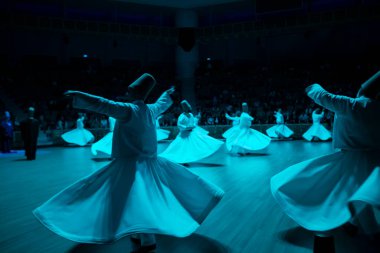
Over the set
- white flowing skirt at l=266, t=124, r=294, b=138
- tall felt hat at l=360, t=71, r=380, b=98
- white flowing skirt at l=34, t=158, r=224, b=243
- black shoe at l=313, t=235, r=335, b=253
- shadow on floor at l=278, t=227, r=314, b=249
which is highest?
tall felt hat at l=360, t=71, r=380, b=98

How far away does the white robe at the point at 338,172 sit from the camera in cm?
302

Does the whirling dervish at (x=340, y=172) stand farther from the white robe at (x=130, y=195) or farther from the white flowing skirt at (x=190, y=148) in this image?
the white flowing skirt at (x=190, y=148)

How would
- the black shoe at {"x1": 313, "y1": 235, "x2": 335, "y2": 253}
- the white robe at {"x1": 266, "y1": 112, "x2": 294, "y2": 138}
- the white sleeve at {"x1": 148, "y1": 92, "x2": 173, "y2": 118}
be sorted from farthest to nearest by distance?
the white robe at {"x1": 266, "y1": 112, "x2": 294, "y2": 138}, the white sleeve at {"x1": 148, "y1": 92, "x2": 173, "y2": 118}, the black shoe at {"x1": 313, "y1": 235, "x2": 335, "y2": 253}

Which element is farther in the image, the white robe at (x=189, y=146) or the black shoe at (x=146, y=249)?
the white robe at (x=189, y=146)

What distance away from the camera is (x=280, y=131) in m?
17.8

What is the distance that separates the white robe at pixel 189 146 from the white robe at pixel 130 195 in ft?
A: 17.3

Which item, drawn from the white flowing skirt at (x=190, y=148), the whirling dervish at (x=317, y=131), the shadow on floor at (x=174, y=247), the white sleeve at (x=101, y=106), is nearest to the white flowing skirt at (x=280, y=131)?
the whirling dervish at (x=317, y=131)

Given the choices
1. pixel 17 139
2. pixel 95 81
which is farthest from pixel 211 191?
pixel 95 81

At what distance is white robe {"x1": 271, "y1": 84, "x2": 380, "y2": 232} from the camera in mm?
3016

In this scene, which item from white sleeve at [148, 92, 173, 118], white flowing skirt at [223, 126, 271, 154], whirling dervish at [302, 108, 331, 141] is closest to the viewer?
white sleeve at [148, 92, 173, 118]

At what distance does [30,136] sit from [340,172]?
10373 mm

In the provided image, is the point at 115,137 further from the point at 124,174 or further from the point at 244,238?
the point at 244,238

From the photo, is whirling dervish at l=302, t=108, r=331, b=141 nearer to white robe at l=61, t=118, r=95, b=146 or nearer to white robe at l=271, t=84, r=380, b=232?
white robe at l=61, t=118, r=95, b=146

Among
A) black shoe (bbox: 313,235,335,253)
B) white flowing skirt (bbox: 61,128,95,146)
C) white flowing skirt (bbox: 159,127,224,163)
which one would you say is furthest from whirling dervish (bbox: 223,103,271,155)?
black shoe (bbox: 313,235,335,253)
